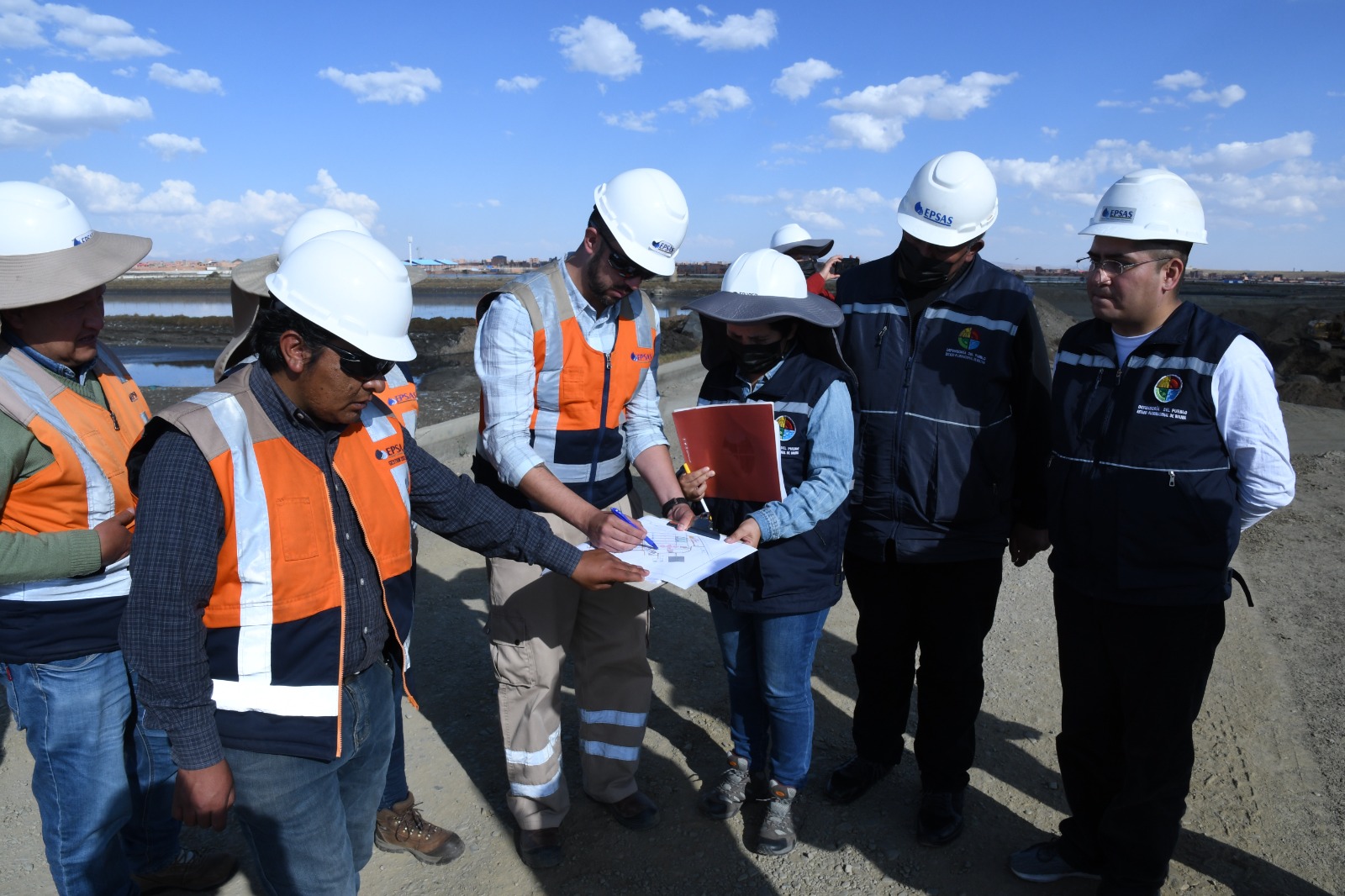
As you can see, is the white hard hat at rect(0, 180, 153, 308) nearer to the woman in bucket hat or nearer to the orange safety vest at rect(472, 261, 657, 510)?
the orange safety vest at rect(472, 261, 657, 510)

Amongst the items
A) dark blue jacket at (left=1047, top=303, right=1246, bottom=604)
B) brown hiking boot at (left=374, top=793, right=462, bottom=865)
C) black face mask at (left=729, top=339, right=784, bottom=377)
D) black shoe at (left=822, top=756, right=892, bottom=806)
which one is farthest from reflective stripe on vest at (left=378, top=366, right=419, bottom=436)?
dark blue jacket at (left=1047, top=303, right=1246, bottom=604)

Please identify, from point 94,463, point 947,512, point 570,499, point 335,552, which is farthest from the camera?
point 947,512

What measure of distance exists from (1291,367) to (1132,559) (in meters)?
16.7

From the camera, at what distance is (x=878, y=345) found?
10.4 ft

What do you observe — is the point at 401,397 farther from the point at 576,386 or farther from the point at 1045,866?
the point at 1045,866

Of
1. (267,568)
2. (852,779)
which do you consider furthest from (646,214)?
(852,779)

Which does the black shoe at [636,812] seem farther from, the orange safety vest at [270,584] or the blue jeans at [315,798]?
the orange safety vest at [270,584]

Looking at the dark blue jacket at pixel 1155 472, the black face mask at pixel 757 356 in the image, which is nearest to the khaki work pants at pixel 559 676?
the black face mask at pixel 757 356

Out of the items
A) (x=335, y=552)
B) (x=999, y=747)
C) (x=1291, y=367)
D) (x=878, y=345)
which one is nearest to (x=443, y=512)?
(x=335, y=552)

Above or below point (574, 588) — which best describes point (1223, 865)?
below

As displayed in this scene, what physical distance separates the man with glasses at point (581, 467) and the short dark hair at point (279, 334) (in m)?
0.98

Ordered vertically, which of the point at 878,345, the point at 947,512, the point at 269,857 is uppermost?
the point at 878,345

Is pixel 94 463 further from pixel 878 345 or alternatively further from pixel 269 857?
pixel 878 345

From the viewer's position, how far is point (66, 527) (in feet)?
7.68
